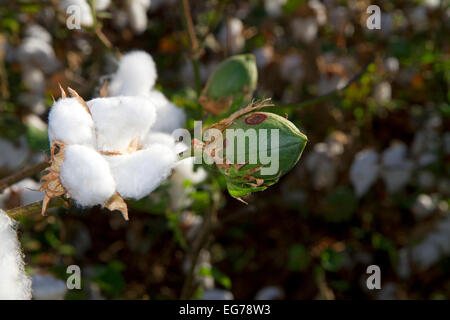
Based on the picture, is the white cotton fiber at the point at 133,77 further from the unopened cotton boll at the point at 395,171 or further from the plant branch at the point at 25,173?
the unopened cotton boll at the point at 395,171

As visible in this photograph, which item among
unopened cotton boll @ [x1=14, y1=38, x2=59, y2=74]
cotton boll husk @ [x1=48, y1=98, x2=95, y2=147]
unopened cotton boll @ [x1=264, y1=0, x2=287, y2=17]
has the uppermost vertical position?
unopened cotton boll @ [x1=264, y1=0, x2=287, y2=17]

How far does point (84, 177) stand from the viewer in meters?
0.64

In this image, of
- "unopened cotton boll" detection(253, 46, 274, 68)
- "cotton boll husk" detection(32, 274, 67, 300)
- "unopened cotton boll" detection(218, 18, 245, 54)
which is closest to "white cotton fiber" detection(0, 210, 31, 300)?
"cotton boll husk" detection(32, 274, 67, 300)

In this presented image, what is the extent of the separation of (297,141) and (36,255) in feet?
3.86

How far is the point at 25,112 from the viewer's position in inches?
72.0

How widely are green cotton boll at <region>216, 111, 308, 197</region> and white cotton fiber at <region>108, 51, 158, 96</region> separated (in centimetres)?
31

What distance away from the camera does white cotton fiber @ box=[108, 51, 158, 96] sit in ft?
3.28

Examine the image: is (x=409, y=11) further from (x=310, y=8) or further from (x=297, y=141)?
(x=297, y=141)

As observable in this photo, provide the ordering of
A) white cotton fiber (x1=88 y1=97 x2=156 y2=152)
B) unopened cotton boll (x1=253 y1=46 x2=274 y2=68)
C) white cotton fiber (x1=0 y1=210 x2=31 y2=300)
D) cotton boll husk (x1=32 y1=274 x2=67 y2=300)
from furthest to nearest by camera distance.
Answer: unopened cotton boll (x1=253 y1=46 x2=274 y2=68) < cotton boll husk (x1=32 y1=274 x2=67 y2=300) < white cotton fiber (x1=88 y1=97 x2=156 y2=152) < white cotton fiber (x1=0 y1=210 x2=31 y2=300)

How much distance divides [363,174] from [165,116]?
950 millimetres

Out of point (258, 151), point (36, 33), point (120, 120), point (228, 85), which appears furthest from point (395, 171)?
point (36, 33)

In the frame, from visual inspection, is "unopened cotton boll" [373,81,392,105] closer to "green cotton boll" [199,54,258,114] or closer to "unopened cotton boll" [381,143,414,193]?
"unopened cotton boll" [381,143,414,193]

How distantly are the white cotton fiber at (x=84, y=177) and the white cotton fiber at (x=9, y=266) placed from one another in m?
0.10

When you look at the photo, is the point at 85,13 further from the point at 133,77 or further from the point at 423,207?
the point at 423,207
